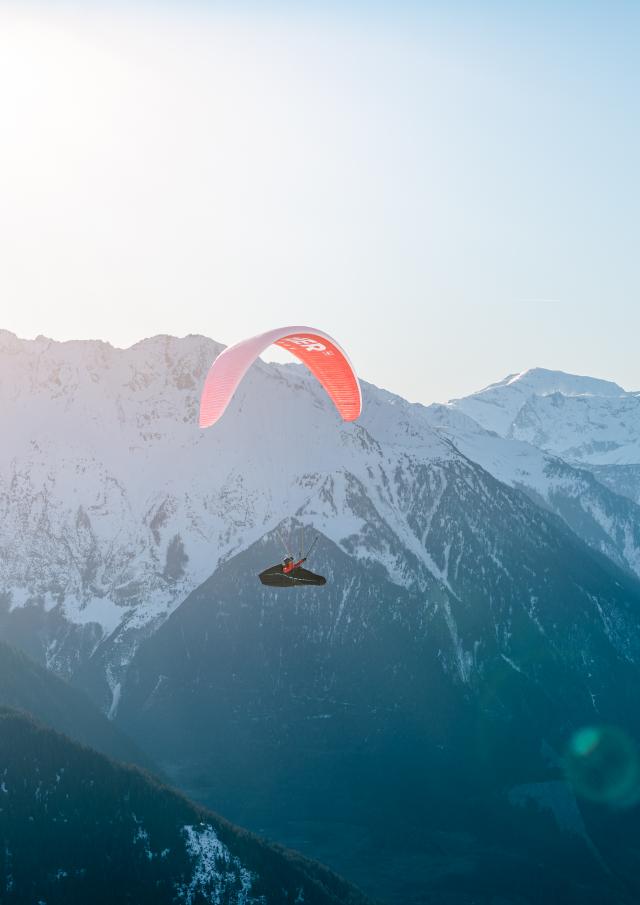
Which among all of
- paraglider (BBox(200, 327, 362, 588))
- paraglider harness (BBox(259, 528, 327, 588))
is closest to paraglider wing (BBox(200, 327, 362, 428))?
paraglider (BBox(200, 327, 362, 588))

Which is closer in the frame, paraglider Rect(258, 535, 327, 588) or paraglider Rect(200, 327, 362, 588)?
paraglider Rect(258, 535, 327, 588)

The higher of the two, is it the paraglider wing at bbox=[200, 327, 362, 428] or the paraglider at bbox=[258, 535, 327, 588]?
the paraglider wing at bbox=[200, 327, 362, 428]

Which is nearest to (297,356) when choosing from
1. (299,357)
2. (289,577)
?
(299,357)

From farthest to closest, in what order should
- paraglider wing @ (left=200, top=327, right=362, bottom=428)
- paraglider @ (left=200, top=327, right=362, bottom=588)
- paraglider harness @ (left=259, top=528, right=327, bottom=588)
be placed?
paraglider wing @ (left=200, top=327, right=362, bottom=428)
paraglider @ (left=200, top=327, right=362, bottom=588)
paraglider harness @ (left=259, top=528, right=327, bottom=588)

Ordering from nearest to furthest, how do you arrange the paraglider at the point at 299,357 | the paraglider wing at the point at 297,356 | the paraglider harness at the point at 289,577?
the paraglider harness at the point at 289,577
the paraglider at the point at 299,357
the paraglider wing at the point at 297,356

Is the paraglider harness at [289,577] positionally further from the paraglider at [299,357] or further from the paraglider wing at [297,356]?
the paraglider wing at [297,356]

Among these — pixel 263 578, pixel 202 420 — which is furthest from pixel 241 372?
pixel 263 578

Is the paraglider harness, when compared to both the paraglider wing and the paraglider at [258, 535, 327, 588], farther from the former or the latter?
the paraglider wing

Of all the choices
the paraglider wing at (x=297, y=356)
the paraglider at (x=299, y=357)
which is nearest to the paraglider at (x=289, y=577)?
the paraglider at (x=299, y=357)

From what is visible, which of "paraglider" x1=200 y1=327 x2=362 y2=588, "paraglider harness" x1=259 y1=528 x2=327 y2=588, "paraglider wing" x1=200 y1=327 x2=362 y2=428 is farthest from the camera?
"paraglider wing" x1=200 y1=327 x2=362 y2=428
